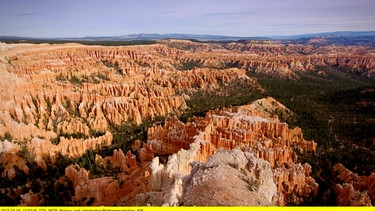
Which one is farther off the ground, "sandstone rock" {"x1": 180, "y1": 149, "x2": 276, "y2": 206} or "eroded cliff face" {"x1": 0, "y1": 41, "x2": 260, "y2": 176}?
"sandstone rock" {"x1": 180, "y1": 149, "x2": 276, "y2": 206}

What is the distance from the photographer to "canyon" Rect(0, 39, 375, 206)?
29.4ft

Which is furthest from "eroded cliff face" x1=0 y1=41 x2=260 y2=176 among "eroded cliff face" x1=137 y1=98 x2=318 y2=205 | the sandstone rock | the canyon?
the sandstone rock

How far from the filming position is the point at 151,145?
17.7 m

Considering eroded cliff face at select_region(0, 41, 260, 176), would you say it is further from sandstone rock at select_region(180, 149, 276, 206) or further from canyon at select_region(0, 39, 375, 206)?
sandstone rock at select_region(180, 149, 276, 206)

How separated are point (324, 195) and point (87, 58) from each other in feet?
145

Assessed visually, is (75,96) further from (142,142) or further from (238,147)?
(238,147)

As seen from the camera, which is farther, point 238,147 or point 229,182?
point 238,147

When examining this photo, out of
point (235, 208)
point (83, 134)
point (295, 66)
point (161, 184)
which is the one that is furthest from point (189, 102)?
point (295, 66)

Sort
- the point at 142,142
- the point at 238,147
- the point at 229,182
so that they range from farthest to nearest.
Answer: the point at 142,142 < the point at 238,147 < the point at 229,182

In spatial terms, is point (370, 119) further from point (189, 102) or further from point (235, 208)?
point (235, 208)

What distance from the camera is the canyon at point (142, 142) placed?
8953 mm

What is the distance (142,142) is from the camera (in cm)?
2033

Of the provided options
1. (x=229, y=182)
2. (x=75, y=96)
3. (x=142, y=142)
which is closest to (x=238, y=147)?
(x=142, y=142)

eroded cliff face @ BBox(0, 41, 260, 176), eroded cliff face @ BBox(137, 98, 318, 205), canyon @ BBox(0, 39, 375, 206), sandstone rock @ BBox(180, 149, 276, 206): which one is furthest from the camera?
eroded cliff face @ BBox(0, 41, 260, 176)
